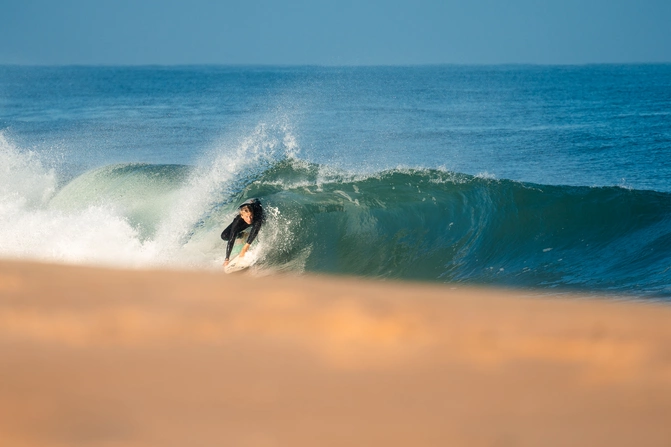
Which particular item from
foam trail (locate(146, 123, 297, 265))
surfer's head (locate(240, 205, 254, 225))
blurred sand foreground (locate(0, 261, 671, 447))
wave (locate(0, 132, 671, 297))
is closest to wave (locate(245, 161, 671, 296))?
wave (locate(0, 132, 671, 297))

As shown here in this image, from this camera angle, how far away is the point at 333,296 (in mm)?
3816

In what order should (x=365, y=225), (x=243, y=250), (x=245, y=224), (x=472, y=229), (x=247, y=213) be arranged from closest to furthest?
1. (x=243, y=250)
2. (x=247, y=213)
3. (x=245, y=224)
4. (x=365, y=225)
5. (x=472, y=229)

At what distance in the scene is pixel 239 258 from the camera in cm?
852

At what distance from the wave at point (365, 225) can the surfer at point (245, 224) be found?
0.73 metres

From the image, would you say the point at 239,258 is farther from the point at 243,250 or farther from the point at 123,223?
the point at 123,223

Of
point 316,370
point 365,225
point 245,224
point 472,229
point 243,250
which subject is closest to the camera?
point 316,370

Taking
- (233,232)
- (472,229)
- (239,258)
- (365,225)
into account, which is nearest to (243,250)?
(239,258)

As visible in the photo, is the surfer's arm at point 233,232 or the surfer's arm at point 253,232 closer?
the surfer's arm at point 253,232

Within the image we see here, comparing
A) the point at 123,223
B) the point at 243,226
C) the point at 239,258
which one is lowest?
the point at 239,258

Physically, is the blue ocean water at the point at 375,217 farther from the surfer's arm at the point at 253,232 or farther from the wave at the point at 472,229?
the surfer's arm at the point at 253,232

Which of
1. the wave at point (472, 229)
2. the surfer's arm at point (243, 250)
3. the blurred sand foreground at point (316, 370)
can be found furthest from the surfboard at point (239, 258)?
the blurred sand foreground at point (316, 370)

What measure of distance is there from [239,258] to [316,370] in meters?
5.85

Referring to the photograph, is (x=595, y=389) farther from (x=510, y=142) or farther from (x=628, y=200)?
(x=510, y=142)

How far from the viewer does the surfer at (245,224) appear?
331 inches
